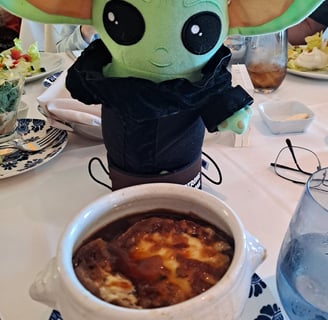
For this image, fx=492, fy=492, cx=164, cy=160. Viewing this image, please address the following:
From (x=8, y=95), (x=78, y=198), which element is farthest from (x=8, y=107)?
(x=78, y=198)

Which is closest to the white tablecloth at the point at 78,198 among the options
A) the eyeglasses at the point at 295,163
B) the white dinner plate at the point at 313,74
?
the eyeglasses at the point at 295,163

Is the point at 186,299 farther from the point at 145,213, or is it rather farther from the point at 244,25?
the point at 244,25

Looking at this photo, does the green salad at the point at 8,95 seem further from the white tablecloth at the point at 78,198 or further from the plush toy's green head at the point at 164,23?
the plush toy's green head at the point at 164,23

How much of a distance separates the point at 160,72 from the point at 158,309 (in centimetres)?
21

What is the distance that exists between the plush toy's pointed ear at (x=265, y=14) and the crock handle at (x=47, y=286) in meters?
0.26

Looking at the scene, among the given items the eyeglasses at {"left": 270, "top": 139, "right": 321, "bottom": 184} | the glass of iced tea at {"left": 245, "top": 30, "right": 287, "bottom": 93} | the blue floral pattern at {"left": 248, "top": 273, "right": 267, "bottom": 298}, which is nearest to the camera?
the blue floral pattern at {"left": 248, "top": 273, "right": 267, "bottom": 298}

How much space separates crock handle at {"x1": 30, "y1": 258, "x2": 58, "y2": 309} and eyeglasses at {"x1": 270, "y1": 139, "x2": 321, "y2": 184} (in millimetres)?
316

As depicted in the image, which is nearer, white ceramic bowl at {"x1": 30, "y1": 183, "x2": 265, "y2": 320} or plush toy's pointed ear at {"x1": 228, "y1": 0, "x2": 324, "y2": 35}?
white ceramic bowl at {"x1": 30, "y1": 183, "x2": 265, "y2": 320}

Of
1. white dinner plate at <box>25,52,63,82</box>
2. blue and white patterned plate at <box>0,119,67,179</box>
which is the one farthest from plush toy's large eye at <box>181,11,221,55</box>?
white dinner plate at <box>25,52,63,82</box>

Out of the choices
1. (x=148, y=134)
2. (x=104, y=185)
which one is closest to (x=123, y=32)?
(x=148, y=134)

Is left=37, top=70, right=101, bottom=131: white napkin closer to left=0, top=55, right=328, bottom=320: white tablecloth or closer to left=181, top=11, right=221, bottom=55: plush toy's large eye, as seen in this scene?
left=0, top=55, right=328, bottom=320: white tablecloth

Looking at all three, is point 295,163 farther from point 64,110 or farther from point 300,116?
point 64,110

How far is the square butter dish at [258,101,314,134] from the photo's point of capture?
65cm

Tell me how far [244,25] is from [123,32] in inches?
4.5
